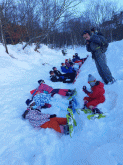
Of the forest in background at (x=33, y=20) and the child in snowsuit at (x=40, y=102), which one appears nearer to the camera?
the child in snowsuit at (x=40, y=102)

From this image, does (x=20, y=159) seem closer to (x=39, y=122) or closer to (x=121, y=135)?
(x=39, y=122)

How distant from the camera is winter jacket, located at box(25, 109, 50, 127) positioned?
7.24 ft

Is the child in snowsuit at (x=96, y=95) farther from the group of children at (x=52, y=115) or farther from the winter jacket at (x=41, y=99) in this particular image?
the winter jacket at (x=41, y=99)

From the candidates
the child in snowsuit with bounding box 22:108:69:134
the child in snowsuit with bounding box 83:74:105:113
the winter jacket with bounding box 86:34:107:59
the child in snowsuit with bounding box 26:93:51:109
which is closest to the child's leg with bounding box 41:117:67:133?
the child in snowsuit with bounding box 22:108:69:134

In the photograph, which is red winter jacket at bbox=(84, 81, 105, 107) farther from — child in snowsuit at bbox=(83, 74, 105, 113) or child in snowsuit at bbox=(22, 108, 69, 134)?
child in snowsuit at bbox=(22, 108, 69, 134)

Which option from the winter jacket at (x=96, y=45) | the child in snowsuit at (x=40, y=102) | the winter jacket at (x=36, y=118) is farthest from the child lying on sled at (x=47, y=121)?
the winter jacket at (x=96, y=45)

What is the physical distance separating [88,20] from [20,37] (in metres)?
15.4

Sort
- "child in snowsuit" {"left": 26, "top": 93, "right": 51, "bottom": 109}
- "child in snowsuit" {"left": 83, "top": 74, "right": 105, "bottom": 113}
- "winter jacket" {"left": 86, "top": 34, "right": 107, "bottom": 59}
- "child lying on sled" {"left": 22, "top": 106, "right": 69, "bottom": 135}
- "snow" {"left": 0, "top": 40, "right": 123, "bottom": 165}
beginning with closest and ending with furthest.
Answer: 1. "snow" {"left": 0, "top": 40, "right": 123, "bottom": 165}
2. "child lying on sled" {"left": 22, "top": 106, "right": 69, "bottom": 135}
3. "child in snowsuit" {"left": 83, "top": 74, "right": 105, "bottom": 113}
4. "child in snowsuit" {"left": 26, "top": 93, "right": 51, "bottom": 109}
5. "winter jacket" {"left": 86, "top": 34, "right": 107, "bottom": 59}

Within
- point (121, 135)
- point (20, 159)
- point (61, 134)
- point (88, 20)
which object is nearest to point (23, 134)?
point (20, 159)

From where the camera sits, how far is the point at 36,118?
2270 millimetres

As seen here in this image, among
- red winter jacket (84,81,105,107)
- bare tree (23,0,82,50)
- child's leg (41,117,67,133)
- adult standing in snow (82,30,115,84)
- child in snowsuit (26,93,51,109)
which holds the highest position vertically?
bare tree (23,0,82,50)

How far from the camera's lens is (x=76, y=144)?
5.48ft

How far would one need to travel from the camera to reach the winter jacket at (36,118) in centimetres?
221

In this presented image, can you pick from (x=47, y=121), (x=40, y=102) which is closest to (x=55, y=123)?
(x=47, y=121)
